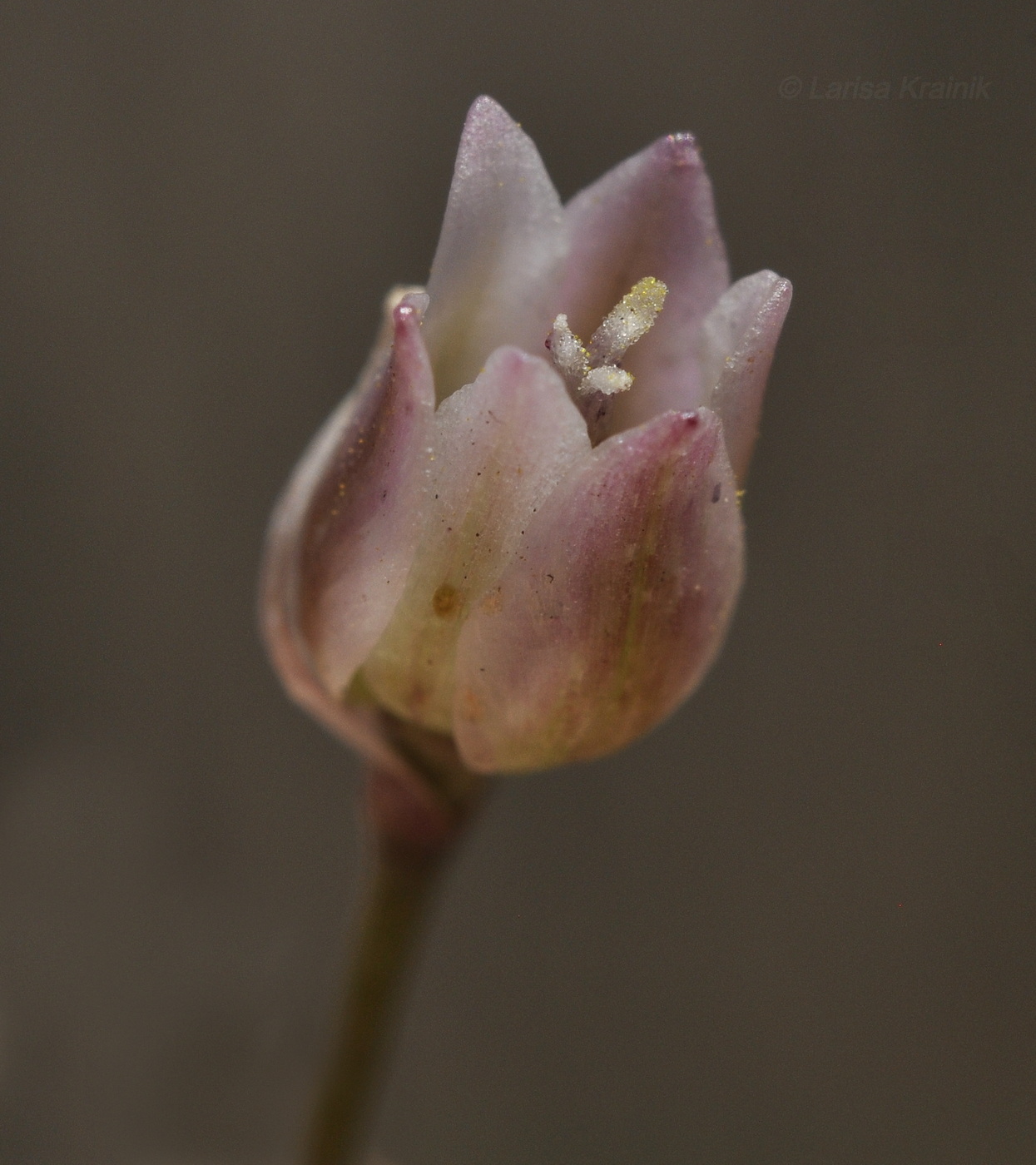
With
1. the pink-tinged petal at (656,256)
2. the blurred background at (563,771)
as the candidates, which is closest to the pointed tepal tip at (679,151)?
the pink-tinged petal at (656,256)

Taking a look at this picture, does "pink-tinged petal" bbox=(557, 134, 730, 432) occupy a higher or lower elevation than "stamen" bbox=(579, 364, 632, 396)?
higher

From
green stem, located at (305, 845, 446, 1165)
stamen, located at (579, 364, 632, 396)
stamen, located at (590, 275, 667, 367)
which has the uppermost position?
stamen, located at (590, 275, 667, 367)

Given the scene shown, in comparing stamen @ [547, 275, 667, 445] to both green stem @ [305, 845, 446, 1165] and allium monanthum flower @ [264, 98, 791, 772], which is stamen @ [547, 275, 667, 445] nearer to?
allium monanthum flower @ [264, 98, 791, 772]

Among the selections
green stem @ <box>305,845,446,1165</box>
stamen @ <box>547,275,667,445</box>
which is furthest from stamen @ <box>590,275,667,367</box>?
green stem @ <box>305,845,446,1165</box>

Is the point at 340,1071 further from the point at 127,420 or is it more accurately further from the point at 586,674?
the point at 127,420

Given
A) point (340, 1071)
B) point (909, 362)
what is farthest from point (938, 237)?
point (340, 1071)

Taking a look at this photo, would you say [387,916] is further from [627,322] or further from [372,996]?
[627,322]

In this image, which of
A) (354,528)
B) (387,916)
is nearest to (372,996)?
(387,916)
